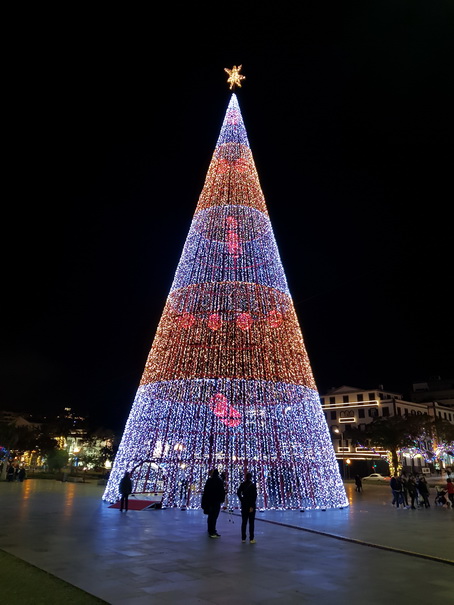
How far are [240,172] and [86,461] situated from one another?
4616 centimetres

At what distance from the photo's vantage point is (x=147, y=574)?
568cm

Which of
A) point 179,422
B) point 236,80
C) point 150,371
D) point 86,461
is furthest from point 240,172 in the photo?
point 86,461

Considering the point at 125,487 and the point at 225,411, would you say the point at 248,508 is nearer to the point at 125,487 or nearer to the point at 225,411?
the point at 225,411

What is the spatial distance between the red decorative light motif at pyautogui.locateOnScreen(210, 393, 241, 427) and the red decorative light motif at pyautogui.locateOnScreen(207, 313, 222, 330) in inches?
78.1

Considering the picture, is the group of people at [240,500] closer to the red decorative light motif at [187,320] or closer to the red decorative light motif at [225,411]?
the red decorative light motif at [225,411]

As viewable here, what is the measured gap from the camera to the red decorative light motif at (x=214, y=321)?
13.5m

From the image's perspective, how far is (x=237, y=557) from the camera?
681 cm

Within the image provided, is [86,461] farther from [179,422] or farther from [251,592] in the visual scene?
[251,592]

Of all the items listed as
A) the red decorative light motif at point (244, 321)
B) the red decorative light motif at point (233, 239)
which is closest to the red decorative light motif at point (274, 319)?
the red decorative light motif at point (244, 321)

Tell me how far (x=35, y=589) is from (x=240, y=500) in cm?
403

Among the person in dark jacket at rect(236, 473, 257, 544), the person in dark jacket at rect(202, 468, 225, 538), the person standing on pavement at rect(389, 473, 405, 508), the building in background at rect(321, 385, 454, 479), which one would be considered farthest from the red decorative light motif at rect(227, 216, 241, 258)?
the building in background at rect(321, 385, 454, 479)

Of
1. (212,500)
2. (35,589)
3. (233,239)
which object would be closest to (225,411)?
(212,500)

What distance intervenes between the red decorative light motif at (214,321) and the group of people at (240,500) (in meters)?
5.32

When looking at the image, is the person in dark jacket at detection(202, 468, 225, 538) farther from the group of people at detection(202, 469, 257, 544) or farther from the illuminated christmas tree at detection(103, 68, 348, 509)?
the illuminated christmas tree at detection(103, 68, 348, 509)
